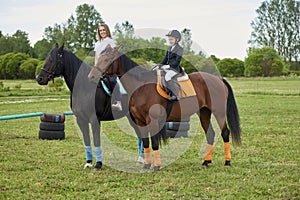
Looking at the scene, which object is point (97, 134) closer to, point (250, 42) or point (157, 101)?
point (157, 101)

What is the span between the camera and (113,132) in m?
12.5

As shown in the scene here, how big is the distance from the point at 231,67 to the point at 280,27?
16876mm

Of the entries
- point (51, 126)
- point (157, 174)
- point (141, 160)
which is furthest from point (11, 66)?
point (157, 174)

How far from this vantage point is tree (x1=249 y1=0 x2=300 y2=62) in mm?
72375

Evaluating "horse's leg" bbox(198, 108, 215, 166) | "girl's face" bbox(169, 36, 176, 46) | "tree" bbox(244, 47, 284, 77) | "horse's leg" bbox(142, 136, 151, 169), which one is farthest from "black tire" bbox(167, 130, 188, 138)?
"tree" bbox(244, 47, 284, 77)

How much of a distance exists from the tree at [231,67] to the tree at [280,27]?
10.8 meters

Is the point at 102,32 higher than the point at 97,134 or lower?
higher

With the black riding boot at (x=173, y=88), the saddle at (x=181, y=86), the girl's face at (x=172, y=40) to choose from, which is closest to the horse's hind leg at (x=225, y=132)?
the saddle at (x=181, y=86)

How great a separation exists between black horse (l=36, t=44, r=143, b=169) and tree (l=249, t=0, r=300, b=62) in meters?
69.7

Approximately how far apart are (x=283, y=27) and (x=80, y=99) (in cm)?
7211

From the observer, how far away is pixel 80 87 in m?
7.38

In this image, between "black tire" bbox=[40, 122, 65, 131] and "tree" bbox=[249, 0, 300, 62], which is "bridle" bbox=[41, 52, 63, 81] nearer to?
"black tire" bbox=[40, 122, 65, 131]

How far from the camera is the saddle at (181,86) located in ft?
23.8

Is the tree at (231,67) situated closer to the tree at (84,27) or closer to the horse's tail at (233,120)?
the tree at (84,27)
